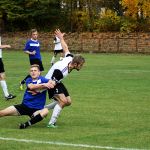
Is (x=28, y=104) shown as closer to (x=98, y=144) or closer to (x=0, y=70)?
(x=98, y=144)

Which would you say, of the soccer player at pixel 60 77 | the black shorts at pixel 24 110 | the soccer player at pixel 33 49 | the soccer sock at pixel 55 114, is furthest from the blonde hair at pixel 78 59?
the soccer player at pixel 33 49

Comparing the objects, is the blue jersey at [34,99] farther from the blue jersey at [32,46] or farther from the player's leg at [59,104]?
the blue jersey at [32,46]

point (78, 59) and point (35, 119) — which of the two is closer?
point (35, 119)

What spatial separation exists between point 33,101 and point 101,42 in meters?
42.4

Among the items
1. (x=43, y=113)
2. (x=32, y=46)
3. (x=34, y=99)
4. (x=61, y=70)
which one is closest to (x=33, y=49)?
(x=32, y=46)

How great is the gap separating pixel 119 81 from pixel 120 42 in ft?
100

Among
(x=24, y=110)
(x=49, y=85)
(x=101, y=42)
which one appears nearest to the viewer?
(x=49, y=85)

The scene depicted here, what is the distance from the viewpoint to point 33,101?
1205 cm

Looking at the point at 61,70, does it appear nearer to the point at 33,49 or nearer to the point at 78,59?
the point at 78,59

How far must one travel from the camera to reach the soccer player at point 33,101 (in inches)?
464

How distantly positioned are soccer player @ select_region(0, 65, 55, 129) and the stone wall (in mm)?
40492

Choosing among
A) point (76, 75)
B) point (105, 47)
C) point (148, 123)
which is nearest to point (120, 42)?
point (105, 47)

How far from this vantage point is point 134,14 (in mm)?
62812

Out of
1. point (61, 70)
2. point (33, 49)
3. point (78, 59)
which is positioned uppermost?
point (78, 59)
